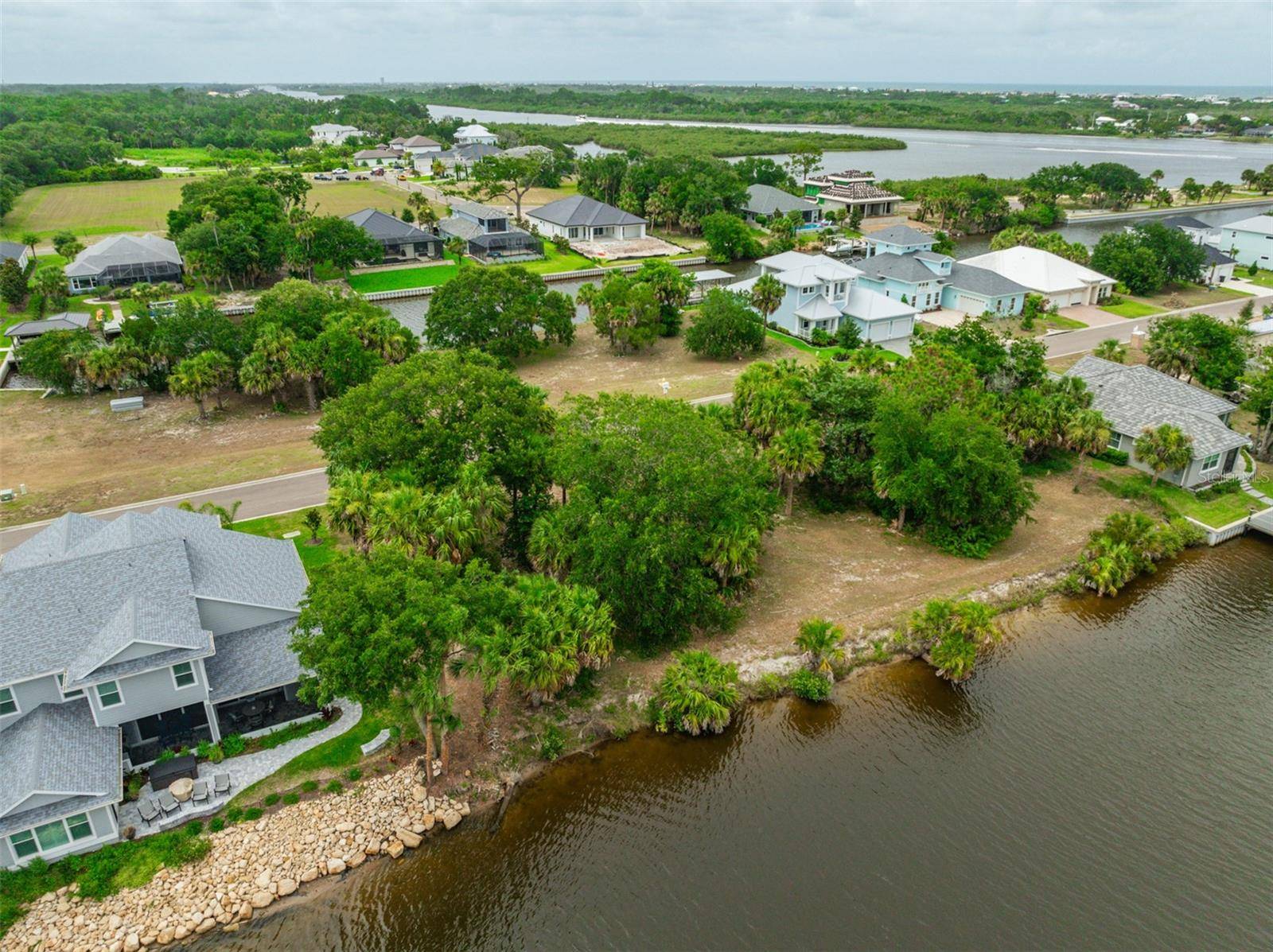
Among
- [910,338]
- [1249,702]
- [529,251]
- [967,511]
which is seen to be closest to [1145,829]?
[1249,702]

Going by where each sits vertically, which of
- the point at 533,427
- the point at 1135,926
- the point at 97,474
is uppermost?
the point at 533,427

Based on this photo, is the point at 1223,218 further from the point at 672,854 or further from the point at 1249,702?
the point at 672,854

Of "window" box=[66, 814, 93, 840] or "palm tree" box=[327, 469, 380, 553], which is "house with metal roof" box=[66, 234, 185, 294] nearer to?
"palm tree" box=[327, 469, 380, 553]

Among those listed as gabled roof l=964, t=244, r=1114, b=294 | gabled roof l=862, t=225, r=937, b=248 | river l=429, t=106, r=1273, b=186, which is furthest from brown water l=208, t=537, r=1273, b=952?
river l=429, t=106, r=1273, b=186

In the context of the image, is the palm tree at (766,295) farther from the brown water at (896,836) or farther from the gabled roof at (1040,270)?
the brown water at (896,836)

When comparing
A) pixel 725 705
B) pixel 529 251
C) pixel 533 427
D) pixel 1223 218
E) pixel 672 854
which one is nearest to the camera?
pixel 672 854

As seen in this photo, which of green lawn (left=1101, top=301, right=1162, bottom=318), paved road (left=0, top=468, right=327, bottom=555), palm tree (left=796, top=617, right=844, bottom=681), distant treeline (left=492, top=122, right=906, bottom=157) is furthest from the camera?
distant treeline (left=492, top=122, right=906, bottom=157)
